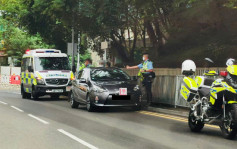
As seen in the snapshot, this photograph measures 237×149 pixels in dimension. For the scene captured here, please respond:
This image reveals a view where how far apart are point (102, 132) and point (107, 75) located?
6149 millimetres

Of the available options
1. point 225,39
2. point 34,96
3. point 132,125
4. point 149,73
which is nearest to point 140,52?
point 225,39

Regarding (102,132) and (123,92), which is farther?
(123,92)

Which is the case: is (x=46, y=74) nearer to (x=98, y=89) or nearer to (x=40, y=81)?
(x=40, y=81)

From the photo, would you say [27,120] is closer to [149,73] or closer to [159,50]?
[149,73]

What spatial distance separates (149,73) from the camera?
16.7 m

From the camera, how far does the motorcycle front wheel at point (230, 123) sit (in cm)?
895

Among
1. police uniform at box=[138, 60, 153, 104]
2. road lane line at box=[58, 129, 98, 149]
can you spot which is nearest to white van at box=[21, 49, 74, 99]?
police uniform at box=[138, 60, 153, 104]

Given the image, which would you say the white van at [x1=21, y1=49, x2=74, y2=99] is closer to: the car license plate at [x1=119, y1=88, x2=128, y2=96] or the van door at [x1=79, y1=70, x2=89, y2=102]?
the van door at [x1=79, y1=70, x2=89, y2=102]

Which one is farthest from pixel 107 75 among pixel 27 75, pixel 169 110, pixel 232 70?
pixel 27 75

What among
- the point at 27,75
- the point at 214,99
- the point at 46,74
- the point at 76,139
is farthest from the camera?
the point at 27,75

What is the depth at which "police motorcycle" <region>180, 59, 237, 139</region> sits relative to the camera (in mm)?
9156

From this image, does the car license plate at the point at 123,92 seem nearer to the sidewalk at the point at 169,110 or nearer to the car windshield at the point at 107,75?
the car windshield at the point at 107,75

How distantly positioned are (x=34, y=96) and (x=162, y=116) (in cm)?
950

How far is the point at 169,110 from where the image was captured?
15.2 metres
